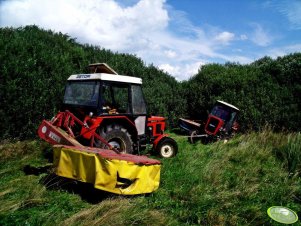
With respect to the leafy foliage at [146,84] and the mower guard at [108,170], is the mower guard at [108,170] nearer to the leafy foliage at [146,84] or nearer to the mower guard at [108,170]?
the mower guard at [108,170]

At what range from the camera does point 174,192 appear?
20.4ft

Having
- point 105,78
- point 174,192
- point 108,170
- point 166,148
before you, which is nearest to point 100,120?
point 105,78

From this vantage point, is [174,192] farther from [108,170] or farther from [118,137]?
[118,137]

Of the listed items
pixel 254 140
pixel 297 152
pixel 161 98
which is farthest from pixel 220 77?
pixel 297 152

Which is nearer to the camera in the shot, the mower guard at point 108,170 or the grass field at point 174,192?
the grass field at point 174,192

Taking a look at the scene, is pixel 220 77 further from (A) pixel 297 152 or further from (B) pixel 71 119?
(B) pixel 71 119

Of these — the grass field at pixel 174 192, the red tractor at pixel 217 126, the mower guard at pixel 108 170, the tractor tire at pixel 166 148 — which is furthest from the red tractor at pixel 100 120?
the red tractor at pixel 217 126

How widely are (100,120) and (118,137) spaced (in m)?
0.61

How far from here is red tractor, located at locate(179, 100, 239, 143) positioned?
12.4 m

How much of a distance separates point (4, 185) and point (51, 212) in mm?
1560

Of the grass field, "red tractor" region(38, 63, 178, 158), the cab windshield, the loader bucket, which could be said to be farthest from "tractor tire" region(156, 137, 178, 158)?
the loader bucket

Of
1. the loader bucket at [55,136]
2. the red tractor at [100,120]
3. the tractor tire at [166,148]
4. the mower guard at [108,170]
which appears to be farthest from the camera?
the tractor tire at [166,148]

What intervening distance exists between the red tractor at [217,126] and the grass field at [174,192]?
9.92ft

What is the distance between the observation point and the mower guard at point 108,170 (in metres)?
5.36
